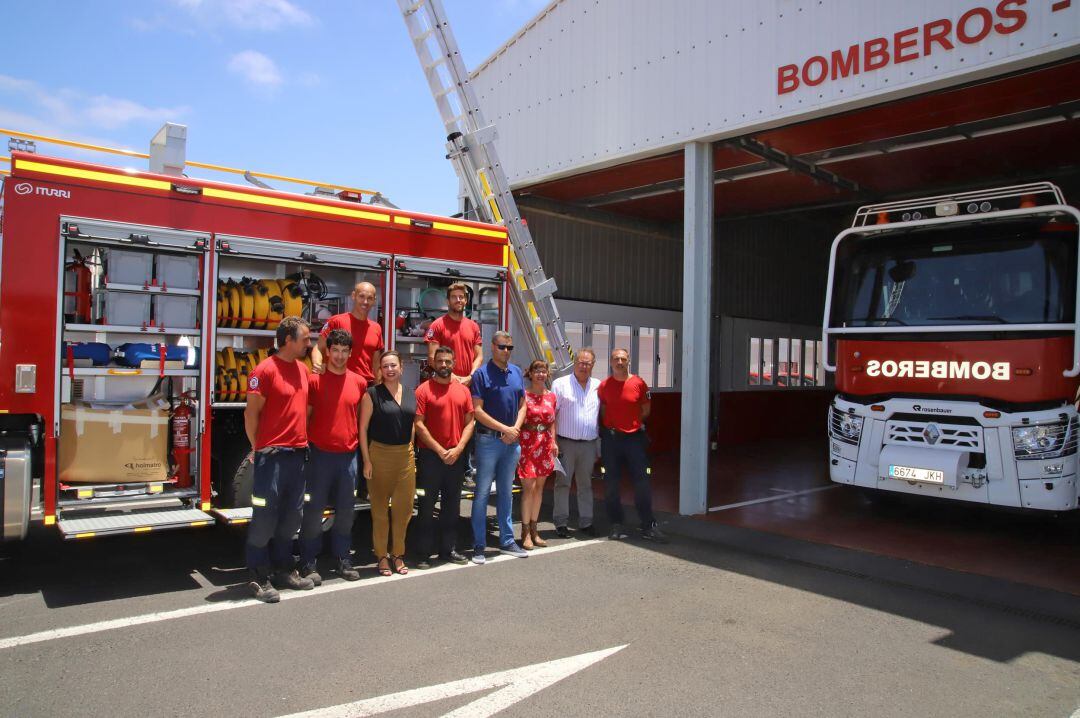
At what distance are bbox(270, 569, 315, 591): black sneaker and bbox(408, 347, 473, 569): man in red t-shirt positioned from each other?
97 centimetres

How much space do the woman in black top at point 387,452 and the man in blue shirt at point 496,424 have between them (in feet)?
2.20

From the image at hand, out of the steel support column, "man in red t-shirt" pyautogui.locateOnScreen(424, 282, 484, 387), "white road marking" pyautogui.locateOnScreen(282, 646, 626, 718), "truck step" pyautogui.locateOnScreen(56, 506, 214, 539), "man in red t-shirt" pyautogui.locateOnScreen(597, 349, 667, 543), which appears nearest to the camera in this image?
"white road marking" pyautogui.locateOnScreen(282, 646, 626, 718)

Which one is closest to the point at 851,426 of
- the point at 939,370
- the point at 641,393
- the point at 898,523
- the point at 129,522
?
the point at 939,370

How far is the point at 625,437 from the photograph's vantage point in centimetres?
731

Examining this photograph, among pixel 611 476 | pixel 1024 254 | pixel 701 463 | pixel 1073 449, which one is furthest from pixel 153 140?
pixel 1073 449

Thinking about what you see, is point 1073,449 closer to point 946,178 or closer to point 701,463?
point 701,463

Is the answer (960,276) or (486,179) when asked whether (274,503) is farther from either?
(960,276)

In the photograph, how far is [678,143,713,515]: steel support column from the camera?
820 centimetres

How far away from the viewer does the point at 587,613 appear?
205 inches

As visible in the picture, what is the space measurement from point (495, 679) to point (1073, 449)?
5.73 metres

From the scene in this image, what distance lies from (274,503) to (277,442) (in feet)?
1.39

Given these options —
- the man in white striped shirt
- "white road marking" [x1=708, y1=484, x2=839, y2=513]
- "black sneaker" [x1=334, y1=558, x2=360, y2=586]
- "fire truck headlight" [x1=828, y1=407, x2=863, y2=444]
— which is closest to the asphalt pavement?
"black sneaker" [x1=334, y1=558, x2=360, y2=586]

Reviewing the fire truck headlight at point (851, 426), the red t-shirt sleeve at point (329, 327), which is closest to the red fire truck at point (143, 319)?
the red t-shirt sleeve at point (329, 327)

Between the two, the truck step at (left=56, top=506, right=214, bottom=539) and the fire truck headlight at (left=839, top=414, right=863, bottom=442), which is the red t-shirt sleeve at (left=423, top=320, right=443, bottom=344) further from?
the fire truck headlight at (left=839, top=414, right=863, bottom=442)
